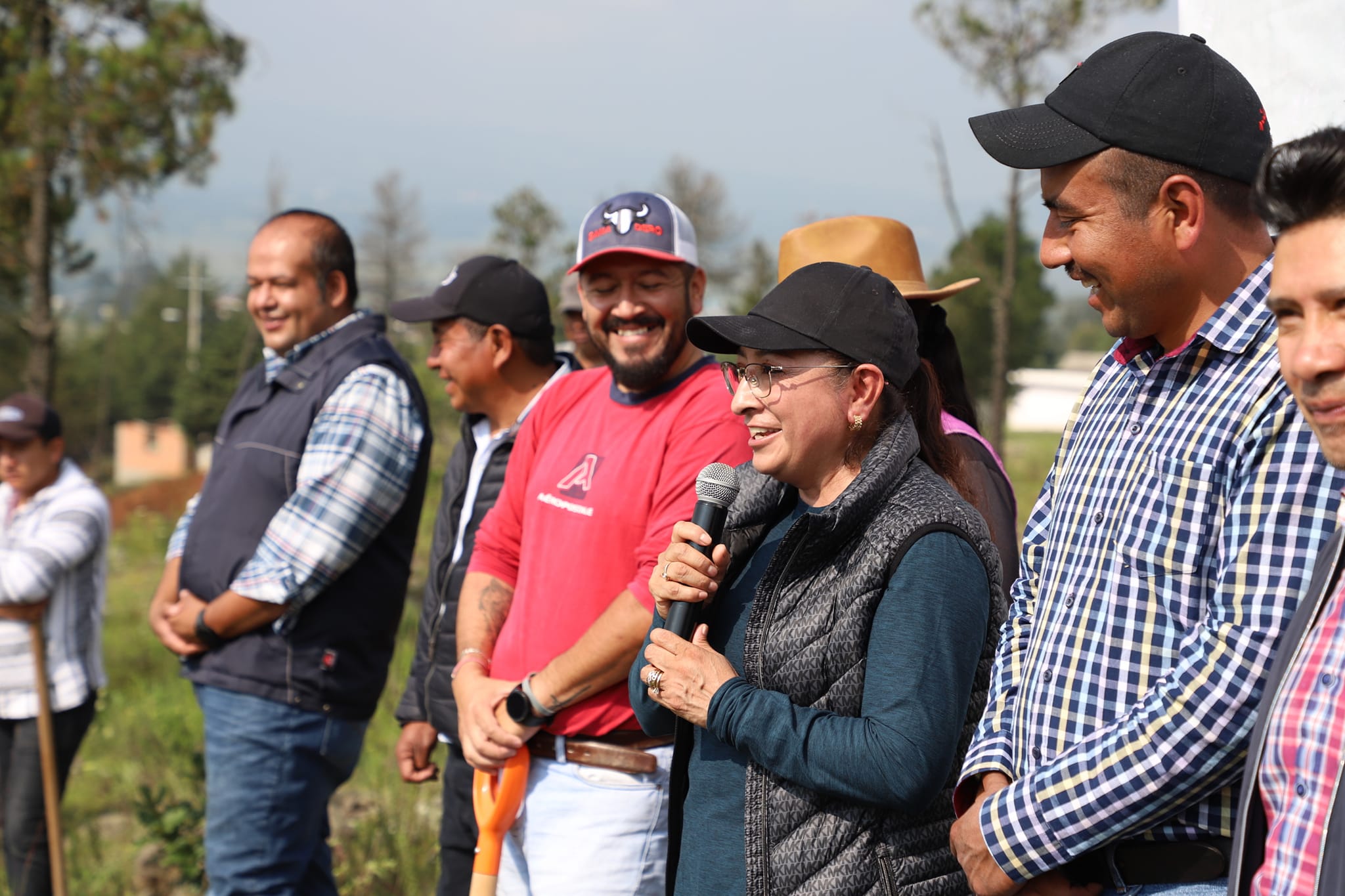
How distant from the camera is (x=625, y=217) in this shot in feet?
10.9

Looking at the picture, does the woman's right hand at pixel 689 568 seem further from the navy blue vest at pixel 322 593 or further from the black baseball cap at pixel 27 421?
the black baseball cap at pixel 27 421

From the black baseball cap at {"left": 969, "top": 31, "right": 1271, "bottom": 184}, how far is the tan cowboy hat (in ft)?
4.33

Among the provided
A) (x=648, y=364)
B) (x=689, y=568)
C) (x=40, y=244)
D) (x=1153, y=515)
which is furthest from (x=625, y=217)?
(x=40, y=244)

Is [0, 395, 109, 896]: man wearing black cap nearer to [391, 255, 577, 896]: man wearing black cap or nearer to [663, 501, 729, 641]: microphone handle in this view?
[391, 255, 577, 896]: man wearing black cap

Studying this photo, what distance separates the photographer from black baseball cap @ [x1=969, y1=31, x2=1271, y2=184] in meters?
1.99

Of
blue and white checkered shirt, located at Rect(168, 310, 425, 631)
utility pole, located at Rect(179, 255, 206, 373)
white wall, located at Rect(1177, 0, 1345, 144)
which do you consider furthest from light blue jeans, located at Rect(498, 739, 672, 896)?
utility pole, located at Rect(179, 255, 206, 373)

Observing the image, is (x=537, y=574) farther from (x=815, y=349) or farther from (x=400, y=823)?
(x=400, y=823)

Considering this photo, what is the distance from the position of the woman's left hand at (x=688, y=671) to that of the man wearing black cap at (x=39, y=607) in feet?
11.3

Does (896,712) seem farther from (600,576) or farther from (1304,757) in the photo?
(600,576)

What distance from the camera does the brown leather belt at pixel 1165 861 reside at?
1845 millimetres

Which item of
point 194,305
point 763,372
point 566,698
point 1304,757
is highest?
point 763,372

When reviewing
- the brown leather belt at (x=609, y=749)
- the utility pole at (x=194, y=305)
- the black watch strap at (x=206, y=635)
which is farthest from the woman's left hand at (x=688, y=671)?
the utility pole at (x=194, y=305)

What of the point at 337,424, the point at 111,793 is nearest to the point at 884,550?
the point at 337,424

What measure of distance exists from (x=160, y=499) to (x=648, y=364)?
83.3ft
